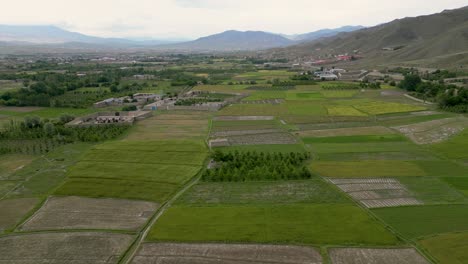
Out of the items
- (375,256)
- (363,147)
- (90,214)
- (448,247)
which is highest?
(363,147)

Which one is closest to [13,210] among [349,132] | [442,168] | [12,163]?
[12,163]

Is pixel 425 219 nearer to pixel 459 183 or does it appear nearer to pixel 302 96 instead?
pixel 459 183

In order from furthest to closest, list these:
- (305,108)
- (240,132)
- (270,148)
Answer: (305,108), (240,132), (270,148)

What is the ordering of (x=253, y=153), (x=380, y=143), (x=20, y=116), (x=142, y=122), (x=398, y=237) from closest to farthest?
(x=398, y=237), (x=253, y=153), (x=380, y=143), (x=142, y=122), (x=20, y=116)

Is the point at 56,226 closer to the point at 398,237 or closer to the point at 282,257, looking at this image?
the point at 282,257

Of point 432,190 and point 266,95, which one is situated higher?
point 266,95

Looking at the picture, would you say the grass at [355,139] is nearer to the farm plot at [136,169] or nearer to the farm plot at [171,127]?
the farm plot at [136,169]

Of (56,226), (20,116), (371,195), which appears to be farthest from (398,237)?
(20,116)

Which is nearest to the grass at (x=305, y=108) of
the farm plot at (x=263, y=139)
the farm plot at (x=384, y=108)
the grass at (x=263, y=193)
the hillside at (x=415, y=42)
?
the farm plot at (x=384, y=108)

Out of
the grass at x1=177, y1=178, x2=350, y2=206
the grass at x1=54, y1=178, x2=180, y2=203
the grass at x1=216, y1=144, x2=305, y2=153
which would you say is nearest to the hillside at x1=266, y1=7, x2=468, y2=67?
the grass at x1=216, y1=144, x2=305, y2=153
